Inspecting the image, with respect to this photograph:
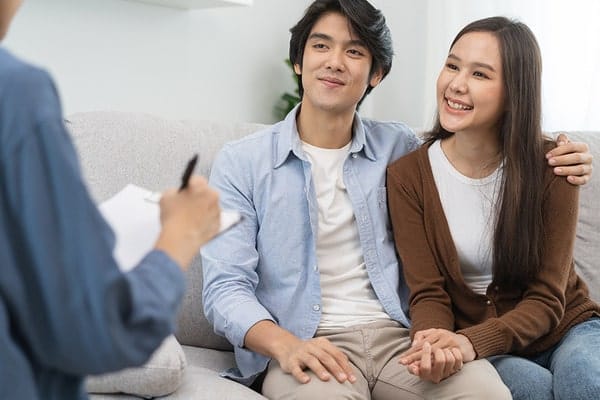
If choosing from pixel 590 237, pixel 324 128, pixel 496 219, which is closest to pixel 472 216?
pixel 496 219

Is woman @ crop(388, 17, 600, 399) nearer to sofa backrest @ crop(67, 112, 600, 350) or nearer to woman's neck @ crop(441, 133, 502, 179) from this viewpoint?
woman's neck @ crop(441, 133, 502, 179)

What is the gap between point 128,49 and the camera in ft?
9.32

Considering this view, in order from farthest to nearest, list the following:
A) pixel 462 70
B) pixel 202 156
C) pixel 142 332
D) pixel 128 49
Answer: pixel 128 49
pixel 202 156
pixel 462 70
pixel 142 332

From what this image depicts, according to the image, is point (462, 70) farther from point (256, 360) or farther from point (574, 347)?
point (256, 360)

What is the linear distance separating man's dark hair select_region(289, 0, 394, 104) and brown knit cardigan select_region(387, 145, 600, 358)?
27cm

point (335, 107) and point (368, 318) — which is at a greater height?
point (335, 107)

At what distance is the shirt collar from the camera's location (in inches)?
76.7

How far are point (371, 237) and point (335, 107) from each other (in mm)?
304

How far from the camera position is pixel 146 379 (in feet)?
5.13

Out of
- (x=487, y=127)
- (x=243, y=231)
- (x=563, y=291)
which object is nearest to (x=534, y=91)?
(x=487, y=127)

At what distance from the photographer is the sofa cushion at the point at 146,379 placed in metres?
1.56

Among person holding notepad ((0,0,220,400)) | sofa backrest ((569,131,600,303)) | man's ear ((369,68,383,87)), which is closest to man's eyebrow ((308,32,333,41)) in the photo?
man's ear ((369,68,383,87))

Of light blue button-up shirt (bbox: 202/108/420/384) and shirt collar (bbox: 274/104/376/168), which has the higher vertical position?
shirt collar (bbox: 274/104/376/168)

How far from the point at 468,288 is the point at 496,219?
16 cm
